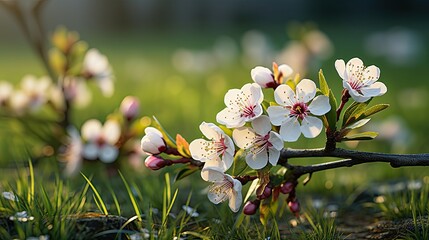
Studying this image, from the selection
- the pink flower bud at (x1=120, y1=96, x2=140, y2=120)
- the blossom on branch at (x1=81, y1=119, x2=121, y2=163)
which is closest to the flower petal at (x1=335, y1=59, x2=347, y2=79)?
the pink flower bud at (x1=120, y1=96, x2=140, y2=120)

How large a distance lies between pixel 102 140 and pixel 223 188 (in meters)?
1.20

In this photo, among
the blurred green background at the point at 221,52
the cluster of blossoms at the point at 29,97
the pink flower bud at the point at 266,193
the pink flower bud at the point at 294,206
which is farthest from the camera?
the blurred green background at the point at 221,52

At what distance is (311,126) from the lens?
158 cm

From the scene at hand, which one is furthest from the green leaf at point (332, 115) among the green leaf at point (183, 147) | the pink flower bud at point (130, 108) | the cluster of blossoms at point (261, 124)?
the pink flower bud at point (130, 108)

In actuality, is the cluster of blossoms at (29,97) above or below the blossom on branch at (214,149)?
below

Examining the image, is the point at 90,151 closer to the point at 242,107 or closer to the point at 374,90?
the point at 242,107

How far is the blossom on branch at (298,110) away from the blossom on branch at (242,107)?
0.13 feet

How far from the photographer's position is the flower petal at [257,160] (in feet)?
5.32

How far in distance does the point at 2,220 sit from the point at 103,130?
1083 millimetres

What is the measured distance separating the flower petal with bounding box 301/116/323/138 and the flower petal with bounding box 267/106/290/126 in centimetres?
4

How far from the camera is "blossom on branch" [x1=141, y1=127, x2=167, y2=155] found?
1.75 meters

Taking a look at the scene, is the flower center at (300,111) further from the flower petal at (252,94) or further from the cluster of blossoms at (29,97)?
the cluster of blossoms at (29,97)

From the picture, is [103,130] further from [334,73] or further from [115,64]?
[115,64]

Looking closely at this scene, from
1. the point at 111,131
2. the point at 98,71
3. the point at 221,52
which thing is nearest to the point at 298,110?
the point at 111,131
